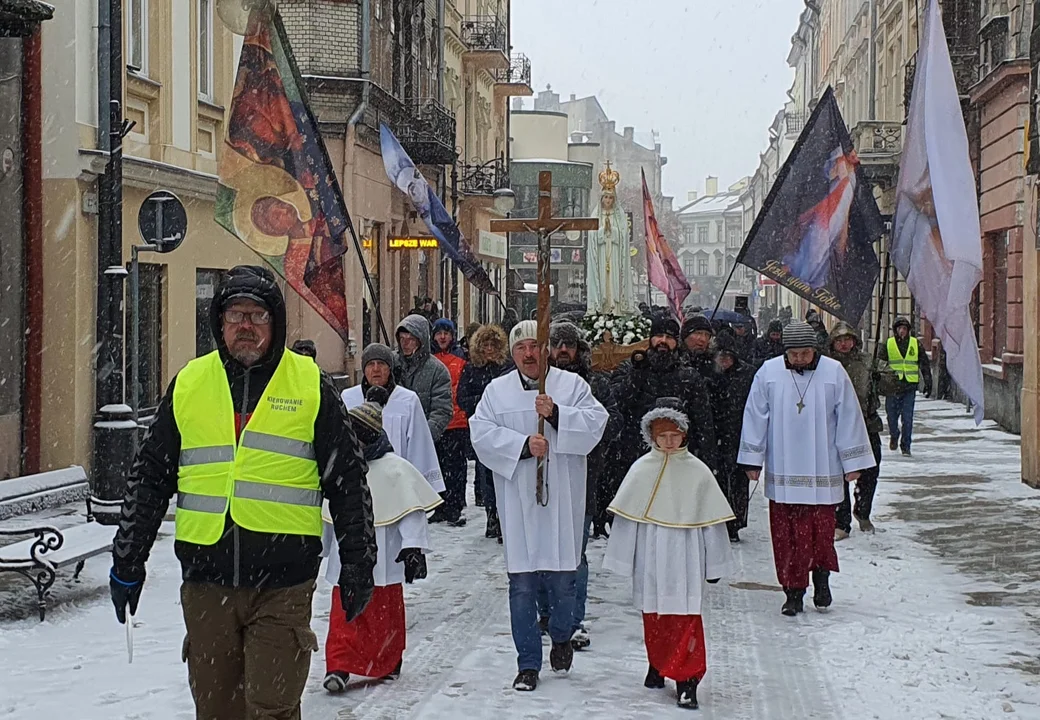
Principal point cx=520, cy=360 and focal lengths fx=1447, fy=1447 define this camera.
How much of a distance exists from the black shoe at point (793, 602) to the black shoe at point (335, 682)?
3114 millimetres

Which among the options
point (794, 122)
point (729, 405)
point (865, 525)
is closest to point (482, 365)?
point (729, 405)

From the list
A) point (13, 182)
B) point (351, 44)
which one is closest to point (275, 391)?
point (13, 182)

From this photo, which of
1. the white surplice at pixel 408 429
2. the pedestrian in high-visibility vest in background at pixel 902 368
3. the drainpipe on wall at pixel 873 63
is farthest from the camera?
the drainpipe on wall at pixel 873 63

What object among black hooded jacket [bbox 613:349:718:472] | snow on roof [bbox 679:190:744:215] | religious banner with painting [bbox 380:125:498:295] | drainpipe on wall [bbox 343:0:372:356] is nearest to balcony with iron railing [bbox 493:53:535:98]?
drainpipe on wall [bbox 343:0:372:356]

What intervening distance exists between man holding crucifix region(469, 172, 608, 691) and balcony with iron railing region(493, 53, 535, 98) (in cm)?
3870

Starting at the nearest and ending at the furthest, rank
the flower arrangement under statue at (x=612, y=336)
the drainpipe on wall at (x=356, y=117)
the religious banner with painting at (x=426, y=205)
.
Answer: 1. the religious banner with painting at (x=426, y=205)
2. the flower arrangement under statue at (x=612, y=336)
3. the drainpipe on wall at (x=356, y=117)

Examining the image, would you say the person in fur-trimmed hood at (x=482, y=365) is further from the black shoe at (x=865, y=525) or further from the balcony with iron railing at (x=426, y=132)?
the balcony with iron railing at (x=426, y=132)

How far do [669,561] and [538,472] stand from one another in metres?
0.76

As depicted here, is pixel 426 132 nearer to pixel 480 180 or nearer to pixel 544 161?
pixel 480 180

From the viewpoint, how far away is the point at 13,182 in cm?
1330

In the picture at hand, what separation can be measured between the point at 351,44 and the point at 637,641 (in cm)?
1945

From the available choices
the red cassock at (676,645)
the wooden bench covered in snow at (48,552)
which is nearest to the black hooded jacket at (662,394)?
the red cassock at (676,645)

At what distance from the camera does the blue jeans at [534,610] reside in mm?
6949

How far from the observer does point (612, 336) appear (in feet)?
51.7
